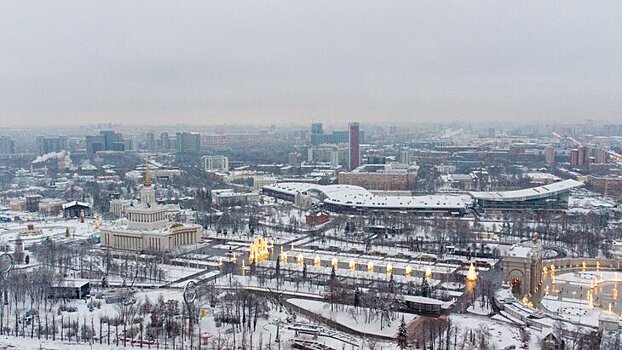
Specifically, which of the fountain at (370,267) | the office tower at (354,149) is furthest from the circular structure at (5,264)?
the office tower at (354,149)

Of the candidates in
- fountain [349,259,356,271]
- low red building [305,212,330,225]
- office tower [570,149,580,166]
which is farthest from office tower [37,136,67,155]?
fountain [349,259,356,271]

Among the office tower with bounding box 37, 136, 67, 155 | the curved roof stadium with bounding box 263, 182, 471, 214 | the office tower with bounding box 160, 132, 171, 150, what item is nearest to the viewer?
the curved roof stadium with bounding box 263, 182, 471, 214

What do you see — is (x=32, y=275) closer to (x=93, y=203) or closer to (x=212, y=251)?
(x=212, y=251)

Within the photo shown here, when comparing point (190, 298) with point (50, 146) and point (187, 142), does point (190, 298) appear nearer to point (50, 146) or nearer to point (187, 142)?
point (50, 146)

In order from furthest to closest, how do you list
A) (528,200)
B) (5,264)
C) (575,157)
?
1. (575,157)
2. (528,200)
3. (5,264)

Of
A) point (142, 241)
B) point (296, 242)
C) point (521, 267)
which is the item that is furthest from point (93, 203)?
point (521, 267)

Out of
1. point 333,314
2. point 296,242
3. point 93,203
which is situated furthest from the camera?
point 93,203

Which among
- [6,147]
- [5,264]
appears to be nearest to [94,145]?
[6,147]

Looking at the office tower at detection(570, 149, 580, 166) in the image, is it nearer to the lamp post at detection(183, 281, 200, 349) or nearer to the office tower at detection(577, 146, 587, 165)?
the office tower at detection(577, 146, 587, 165)

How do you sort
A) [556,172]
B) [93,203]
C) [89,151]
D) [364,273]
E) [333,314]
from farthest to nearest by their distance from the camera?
1. [89,151]
2. [556,172]
3. [93,203]
4. [364,273]
5. [333,314]
